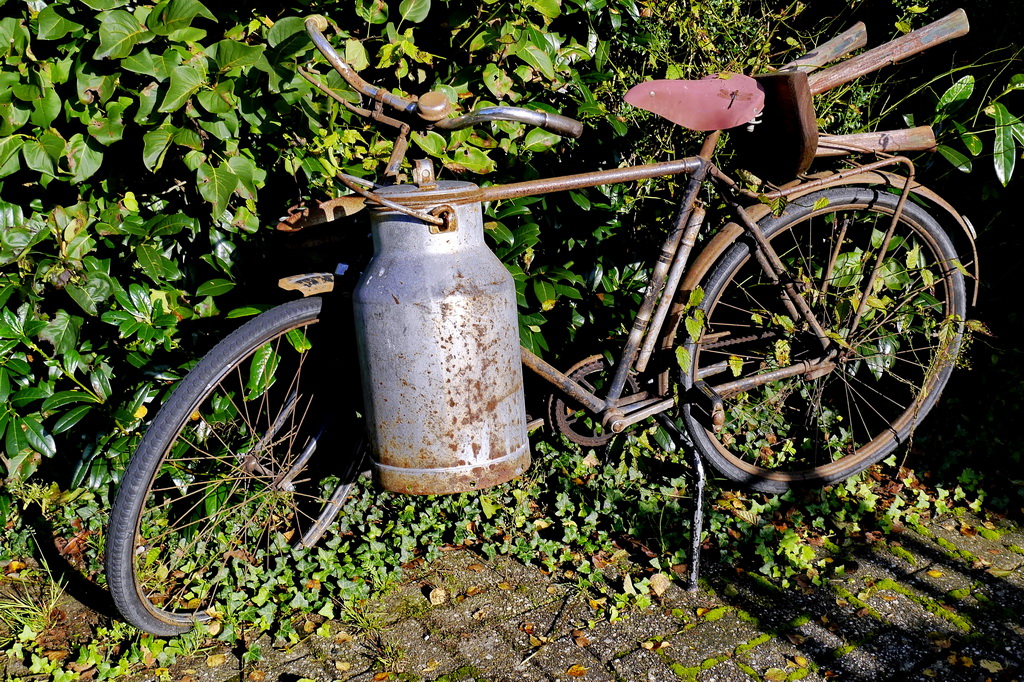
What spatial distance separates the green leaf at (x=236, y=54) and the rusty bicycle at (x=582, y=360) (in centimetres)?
18

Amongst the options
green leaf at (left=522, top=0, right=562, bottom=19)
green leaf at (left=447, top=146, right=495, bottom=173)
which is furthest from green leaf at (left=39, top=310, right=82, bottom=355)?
green leaf at (left=522, top=0, right=562, bottom=19)

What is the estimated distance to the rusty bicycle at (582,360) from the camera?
231 cm

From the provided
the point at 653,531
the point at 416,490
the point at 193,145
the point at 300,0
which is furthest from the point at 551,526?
the point at 300,0

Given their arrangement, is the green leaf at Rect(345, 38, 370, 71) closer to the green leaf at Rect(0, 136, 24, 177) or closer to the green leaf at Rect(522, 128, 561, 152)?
the green leaf at Rect(522, 128, 561, 152)

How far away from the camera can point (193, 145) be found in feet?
8.09

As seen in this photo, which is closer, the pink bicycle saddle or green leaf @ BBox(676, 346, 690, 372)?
the pink bicycle saddle

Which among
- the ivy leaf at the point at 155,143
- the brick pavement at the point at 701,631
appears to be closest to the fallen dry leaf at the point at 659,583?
the brick pavement at the point at 701,631

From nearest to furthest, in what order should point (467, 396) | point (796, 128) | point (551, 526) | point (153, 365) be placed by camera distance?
point (467, 396) < point (796, 128) < point (153, 365) < point (551, 526)

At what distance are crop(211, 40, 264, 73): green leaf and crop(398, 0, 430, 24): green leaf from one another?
555mm

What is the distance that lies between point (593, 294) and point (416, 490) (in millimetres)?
1230

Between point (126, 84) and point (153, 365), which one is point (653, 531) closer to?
point (153, 365)

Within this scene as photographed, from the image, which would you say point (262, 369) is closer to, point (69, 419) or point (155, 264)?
point (155, 264)

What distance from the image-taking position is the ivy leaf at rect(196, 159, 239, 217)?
2.49 metres

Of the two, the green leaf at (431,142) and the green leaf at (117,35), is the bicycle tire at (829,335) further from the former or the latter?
the green leaf at (117,35)
